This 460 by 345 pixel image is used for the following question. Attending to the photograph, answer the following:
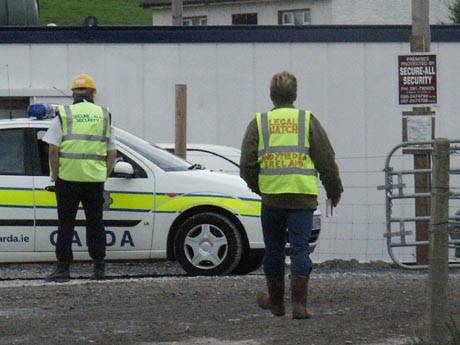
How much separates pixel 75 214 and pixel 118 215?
727 millimetres

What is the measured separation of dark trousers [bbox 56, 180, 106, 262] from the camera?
12.8 metres

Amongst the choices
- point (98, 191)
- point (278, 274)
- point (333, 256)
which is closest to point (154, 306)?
point (278, 274)

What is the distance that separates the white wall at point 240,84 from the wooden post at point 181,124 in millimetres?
2998

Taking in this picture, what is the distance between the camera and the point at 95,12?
63.0 metres

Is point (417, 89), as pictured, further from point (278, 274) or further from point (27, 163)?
point (278, 274)

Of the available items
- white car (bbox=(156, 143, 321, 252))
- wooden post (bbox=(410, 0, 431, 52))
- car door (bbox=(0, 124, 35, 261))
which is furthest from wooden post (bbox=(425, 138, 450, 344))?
wooden post (bbox=(410, 0, 431, 52))

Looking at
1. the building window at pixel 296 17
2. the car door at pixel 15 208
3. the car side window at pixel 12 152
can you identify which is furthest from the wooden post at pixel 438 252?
the building window at pixel 296 17

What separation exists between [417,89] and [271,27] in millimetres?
4157

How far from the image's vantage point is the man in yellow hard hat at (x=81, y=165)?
1276 cm

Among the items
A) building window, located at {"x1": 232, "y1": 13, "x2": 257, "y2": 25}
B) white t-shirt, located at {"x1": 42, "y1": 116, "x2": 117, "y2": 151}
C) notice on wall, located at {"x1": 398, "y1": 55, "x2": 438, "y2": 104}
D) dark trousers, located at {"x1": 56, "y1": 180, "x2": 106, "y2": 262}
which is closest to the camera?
white t-shirt, located at {"x1": 42, "y1": 116, "x2": 117, "y2": 151}

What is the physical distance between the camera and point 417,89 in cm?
1684

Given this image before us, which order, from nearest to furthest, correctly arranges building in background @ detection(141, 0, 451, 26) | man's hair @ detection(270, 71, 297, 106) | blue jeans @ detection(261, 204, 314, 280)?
blue jeans @ detection(261, 204, 314, 280)
man's hair @ detection(270, 71, 297, 106)
building in background @ detection(141, 0, 451, 26)

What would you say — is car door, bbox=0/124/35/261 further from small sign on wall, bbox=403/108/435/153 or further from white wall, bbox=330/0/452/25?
white wall, bbox=330/0/452/25

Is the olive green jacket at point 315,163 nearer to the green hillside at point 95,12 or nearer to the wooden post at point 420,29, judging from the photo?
the wooden post at point 420,29
